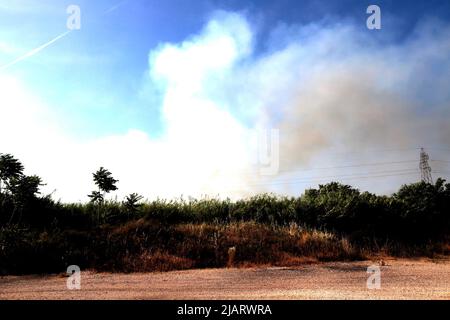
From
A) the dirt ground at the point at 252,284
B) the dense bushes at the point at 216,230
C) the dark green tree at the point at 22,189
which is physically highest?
the dark green tree at the point at 22,189

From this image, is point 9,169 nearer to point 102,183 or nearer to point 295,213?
point 102,183

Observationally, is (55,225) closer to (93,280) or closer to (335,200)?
(93,280)

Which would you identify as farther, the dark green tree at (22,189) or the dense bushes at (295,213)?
the dense bushes at (295,213)

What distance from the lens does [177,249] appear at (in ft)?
52.2

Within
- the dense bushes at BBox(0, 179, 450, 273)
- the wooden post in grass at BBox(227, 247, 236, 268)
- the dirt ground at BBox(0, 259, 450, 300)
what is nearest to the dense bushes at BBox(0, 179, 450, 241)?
the dense bushes at BBox(0, 179, 450, 273)

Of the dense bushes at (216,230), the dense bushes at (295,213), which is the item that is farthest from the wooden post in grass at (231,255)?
the dense bushes at (295,213)

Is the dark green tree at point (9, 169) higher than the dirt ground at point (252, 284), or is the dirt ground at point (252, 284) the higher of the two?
the dark green tree at point (9, 169)

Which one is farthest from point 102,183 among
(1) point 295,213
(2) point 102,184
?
(1) point 295,213

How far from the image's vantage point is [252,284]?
36.9 ft

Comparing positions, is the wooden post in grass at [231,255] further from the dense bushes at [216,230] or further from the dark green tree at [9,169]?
the dark green tree at [9,169]

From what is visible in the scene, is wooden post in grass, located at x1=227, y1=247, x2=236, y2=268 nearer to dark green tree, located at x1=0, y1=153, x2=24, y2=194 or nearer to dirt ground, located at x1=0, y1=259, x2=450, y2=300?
dirt ground, located at x1=0, y1=259, x2=450, y2=300

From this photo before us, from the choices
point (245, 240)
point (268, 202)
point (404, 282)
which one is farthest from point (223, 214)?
point (404, 282)

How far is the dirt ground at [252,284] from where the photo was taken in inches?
378

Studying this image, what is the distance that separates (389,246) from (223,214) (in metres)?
7.66
